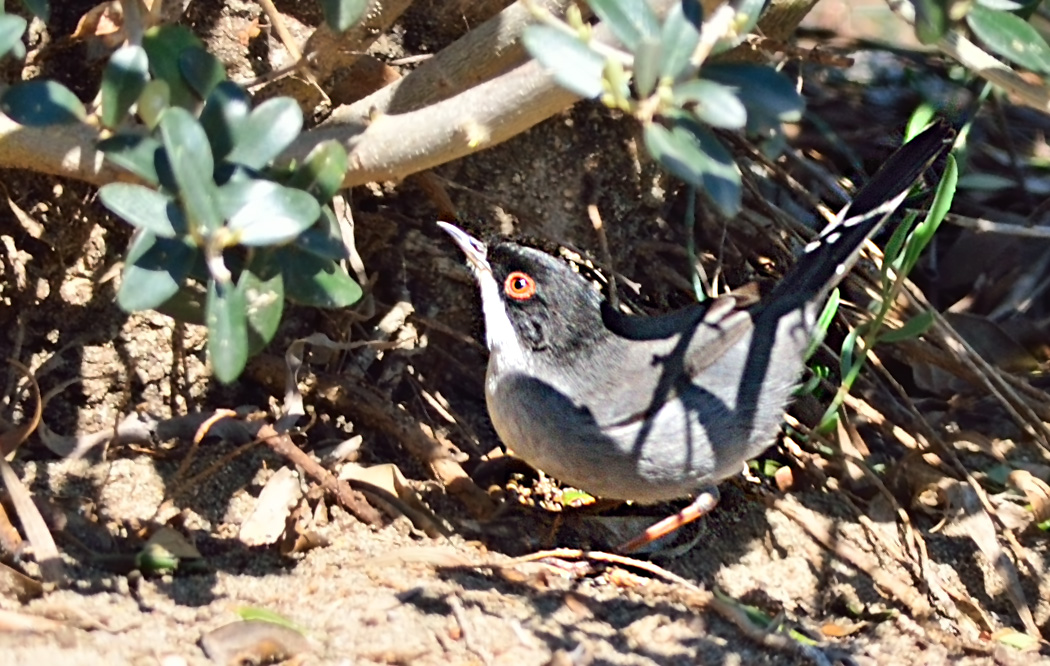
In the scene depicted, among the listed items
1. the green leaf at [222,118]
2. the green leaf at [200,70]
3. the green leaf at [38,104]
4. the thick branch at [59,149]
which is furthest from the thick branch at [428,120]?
the green leaf at [222,118]

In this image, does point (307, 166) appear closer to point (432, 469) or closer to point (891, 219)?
point (432, 469)

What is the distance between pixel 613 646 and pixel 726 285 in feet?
6.69

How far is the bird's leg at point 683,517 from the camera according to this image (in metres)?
4.22

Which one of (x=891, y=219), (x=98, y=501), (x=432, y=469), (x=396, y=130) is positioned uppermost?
(x=396, y=130)

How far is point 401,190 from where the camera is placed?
4293 millimetres

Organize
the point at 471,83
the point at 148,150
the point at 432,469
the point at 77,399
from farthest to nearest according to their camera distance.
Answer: the point at 432,469 → the point at 77,399 → the point at 471,83 → the point at 148,150

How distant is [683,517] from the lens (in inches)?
167

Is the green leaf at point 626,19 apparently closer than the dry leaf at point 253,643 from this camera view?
Yes

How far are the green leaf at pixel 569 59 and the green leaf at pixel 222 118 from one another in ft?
2.16

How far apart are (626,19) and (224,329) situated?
978 millimetres

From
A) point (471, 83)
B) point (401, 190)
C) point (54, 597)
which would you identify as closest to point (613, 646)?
point (54, 597)

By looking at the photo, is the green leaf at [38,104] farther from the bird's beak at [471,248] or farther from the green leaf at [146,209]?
the bird's beak at [471,248]

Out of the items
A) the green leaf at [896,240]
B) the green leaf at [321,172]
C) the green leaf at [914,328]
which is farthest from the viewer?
the green leaf at [896,240]

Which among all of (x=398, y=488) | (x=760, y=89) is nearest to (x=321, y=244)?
(x=760, y=89)
